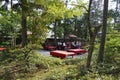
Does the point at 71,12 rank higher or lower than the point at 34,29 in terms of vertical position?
higher

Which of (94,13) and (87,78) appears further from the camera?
(94,13)

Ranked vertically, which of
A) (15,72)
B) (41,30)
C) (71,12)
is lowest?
(15,72)

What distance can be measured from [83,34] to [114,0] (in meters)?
8.78

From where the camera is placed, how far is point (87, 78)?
27.2 feet

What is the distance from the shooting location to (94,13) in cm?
4506

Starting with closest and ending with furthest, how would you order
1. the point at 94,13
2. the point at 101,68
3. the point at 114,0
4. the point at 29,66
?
the point at 101,68, the point at 29,66, the point at 114,0, the point at 94,13

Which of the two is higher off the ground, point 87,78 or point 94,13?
point 94,13

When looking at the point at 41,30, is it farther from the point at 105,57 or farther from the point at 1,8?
the point at 1,8

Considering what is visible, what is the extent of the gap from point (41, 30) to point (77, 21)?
26437 mm

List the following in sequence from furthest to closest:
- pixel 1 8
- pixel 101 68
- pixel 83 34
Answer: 1. pixel 83 34
2. pixel 1 8
3. pixel 101 68

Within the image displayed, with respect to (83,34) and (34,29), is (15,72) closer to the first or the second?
(34,29)

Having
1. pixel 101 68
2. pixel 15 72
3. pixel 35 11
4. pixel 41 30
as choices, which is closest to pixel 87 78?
pixel 101 68

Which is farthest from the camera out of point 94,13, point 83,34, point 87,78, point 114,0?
point 94,13

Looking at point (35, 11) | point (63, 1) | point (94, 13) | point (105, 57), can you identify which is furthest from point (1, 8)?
point (94, 13)
